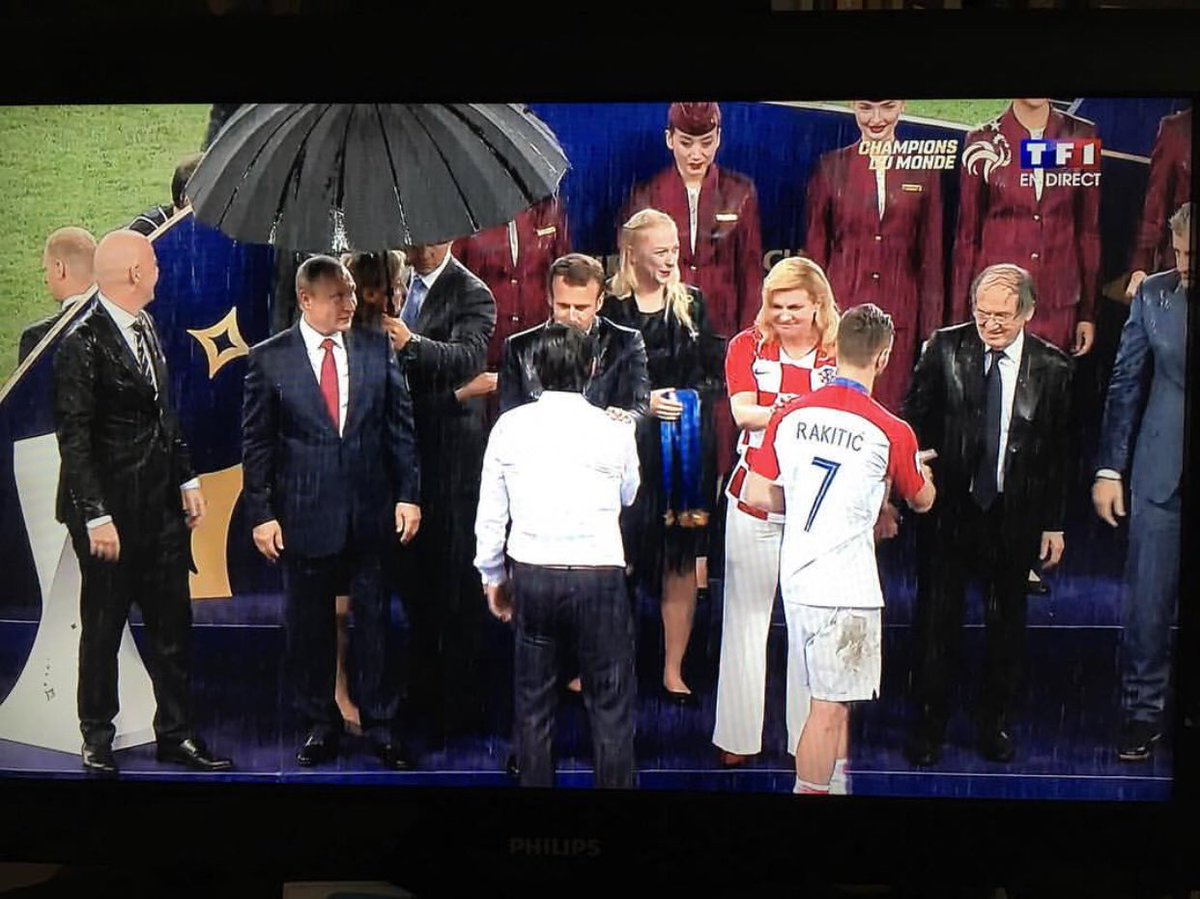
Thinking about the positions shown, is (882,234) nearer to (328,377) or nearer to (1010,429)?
(1010,429)

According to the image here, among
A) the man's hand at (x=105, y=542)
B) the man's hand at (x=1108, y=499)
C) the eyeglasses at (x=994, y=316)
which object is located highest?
the eyeglasses at (x=994, y=316)

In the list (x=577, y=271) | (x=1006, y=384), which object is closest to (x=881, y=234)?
(x=1006, y=384)

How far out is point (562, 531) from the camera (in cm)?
130

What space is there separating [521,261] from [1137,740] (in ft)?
2.75

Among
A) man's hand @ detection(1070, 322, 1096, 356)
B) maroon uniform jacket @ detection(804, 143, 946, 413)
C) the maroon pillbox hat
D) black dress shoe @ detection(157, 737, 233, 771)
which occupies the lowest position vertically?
black dress shoe @ detection(157, 737, 233, 771)

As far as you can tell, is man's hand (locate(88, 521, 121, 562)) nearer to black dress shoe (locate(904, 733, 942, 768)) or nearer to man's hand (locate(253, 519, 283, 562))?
man's hand (locate(253, 519, 283, 562))

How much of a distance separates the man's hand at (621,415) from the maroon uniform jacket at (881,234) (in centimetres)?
26

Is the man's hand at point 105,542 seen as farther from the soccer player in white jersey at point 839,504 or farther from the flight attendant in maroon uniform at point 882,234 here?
the flight attendant in maroon uniform at point 882,234

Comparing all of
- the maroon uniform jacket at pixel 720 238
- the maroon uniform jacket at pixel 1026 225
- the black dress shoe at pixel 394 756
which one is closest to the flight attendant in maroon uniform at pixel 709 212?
the maroon uniform jacket at pixel 720 238

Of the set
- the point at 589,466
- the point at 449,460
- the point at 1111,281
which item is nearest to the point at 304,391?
the point at 449,460

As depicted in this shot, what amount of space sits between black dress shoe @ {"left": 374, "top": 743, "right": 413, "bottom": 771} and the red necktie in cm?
35

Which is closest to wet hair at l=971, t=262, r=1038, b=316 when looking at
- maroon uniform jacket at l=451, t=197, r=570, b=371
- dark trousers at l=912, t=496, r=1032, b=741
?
dark trousers at l=912, t=496, r=1032, b=741

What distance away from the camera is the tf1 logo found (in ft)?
4.16

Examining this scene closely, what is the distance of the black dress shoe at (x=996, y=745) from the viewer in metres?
1.29
